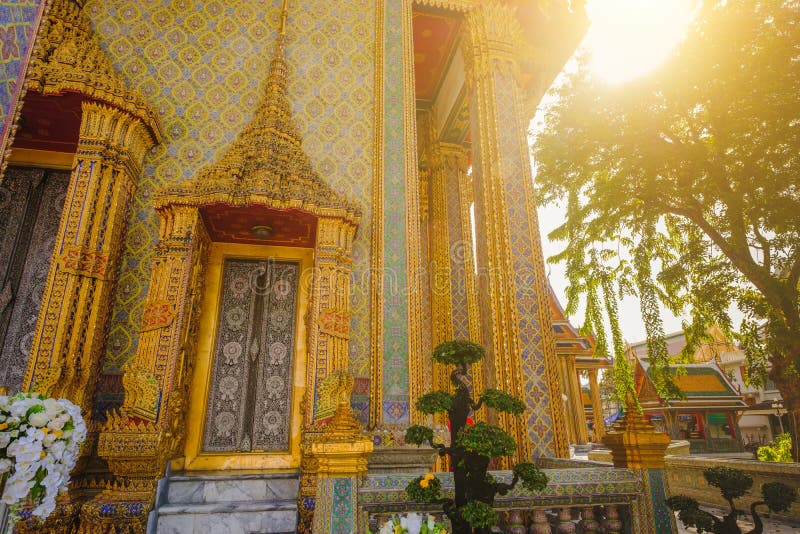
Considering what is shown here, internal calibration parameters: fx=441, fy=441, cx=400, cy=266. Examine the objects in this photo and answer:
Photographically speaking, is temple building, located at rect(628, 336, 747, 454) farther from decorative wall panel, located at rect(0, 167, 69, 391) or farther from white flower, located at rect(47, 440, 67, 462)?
white flower, located at rect(47, 440, 67, 462)

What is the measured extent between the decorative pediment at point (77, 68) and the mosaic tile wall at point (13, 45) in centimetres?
302

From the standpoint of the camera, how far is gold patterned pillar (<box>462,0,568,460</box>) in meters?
5.24

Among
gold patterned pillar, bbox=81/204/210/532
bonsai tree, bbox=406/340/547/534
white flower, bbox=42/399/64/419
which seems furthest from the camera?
gold patterned pillar, bbox=81/204/210/532

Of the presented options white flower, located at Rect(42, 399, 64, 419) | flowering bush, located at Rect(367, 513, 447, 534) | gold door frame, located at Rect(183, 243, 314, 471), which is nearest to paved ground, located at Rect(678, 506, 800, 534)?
gold door frame, located at Rect(183, 243, 314, 471)

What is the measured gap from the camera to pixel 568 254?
9992 millimetres

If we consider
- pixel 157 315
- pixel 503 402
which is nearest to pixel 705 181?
pixel 503 402

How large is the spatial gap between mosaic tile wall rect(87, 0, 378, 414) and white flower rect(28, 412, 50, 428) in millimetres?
3829

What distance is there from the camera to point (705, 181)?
760cm

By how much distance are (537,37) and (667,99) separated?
2680 mm

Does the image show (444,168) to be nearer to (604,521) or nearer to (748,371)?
(748,371)

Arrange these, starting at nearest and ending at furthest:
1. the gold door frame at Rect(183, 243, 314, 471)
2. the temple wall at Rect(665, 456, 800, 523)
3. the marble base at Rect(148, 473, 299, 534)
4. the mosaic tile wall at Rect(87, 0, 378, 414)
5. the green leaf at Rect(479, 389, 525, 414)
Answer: the green leaf at Rect(479, 389, 525, 414) → the marble base at Rect(148, 473, 299, 534) → the gold door frame at Rect(183, 243, 314, 471) → the mosaic tile wall at Rect(87, 0, 378, 414) → the temple wall at Rect(665, 456, 800, 523)

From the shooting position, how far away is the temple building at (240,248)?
4398 millimetres

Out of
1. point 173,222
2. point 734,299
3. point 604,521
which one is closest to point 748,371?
point 734,299

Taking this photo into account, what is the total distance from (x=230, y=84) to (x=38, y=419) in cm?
584
